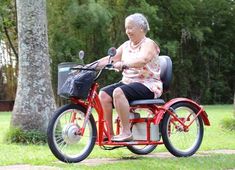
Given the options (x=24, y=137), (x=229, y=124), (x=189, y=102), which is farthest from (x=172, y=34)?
(x=189, y=102)

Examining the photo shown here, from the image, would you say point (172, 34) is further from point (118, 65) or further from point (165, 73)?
point (118, 65)

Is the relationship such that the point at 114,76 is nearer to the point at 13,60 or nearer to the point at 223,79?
the point at 13,60

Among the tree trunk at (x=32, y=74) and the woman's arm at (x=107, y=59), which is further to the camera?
the tree trunk at (x=32, y=74)

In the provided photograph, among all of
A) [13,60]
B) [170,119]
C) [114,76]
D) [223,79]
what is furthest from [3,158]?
[223,79]

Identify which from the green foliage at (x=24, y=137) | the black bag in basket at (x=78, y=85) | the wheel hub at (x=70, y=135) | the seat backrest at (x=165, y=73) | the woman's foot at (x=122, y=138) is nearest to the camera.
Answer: the black bag in basket at (x=78, y=85)

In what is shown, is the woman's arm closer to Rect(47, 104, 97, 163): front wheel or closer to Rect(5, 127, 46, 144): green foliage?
Rect(47, 104, 97, 163): front wheel

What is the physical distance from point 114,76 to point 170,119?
21.3 metres

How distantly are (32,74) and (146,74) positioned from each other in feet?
8.94

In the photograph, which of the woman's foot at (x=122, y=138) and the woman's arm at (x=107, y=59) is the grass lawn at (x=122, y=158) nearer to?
the woman's foot at (x=122, y=138)

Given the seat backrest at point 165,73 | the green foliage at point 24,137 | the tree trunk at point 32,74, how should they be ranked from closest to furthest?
the seat backrest at point 165,73
the green foliage at point 24,137
the tree trunk at point 32,74

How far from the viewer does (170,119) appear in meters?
7.05

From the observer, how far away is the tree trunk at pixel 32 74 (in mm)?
8977

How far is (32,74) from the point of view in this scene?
9000mm

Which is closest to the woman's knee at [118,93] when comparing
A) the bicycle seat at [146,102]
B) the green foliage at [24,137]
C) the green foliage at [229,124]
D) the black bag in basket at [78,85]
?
the bicycle seat at [146,102]
